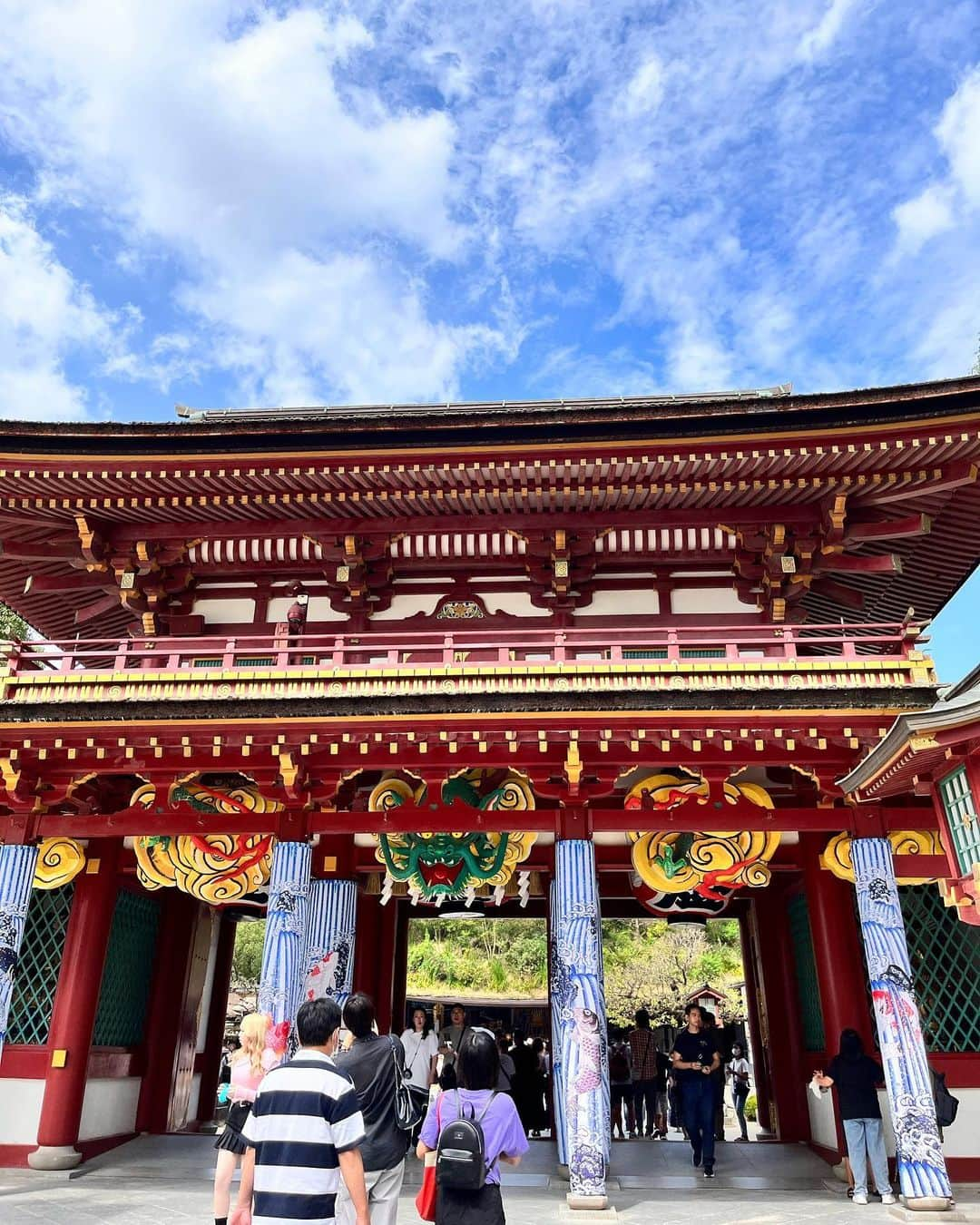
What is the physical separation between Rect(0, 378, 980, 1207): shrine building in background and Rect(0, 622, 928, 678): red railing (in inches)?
3.3

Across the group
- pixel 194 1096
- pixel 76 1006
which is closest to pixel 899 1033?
pixel 76 1006

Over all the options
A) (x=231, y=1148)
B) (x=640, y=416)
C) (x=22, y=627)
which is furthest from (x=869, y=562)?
(x=22, y=627)

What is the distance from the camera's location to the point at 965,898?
7.82m

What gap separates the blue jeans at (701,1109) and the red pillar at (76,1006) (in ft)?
24.4

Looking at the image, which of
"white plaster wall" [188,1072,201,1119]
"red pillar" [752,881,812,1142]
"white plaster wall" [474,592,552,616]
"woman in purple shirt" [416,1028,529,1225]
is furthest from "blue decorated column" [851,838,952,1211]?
"white plaster wall" [188,1072,201,1119]

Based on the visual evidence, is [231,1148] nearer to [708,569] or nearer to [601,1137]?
[601,1137]

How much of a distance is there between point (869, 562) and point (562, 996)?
22.8 feet

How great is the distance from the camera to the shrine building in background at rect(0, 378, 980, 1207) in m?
9.30

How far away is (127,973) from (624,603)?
28.8 ft

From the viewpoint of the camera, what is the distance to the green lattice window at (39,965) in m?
11.1

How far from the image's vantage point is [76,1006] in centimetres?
1078

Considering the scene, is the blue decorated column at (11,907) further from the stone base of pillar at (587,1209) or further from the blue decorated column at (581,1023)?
the stone base of pillar at (587,1209)

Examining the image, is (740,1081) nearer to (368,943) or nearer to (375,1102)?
(368,943)

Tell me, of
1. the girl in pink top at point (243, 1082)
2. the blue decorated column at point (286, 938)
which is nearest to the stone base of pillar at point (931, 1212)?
the blue decorated column at point (286, 938)
